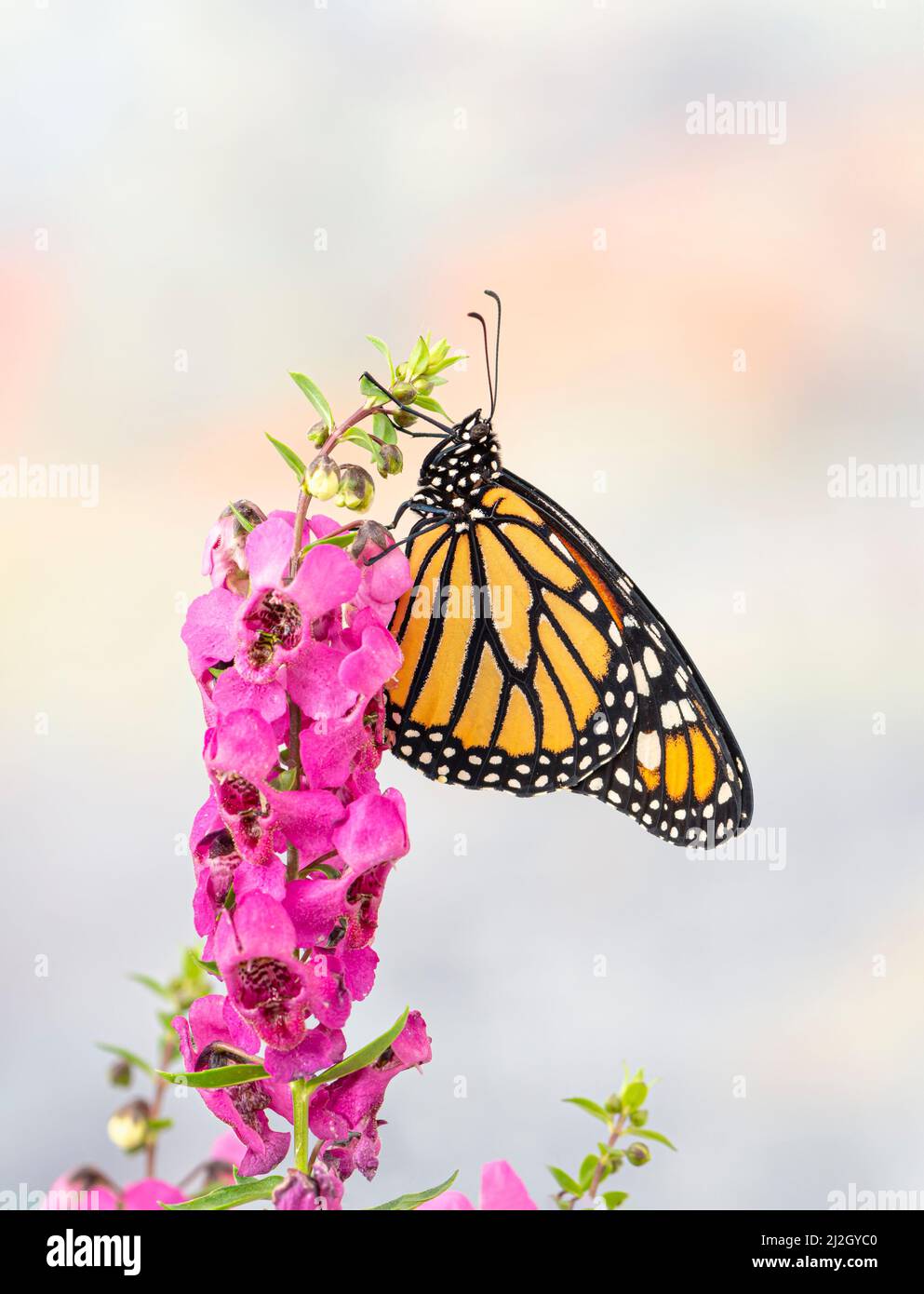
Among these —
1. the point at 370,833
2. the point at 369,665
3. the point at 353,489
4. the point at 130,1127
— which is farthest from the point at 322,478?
the point at 130,1127

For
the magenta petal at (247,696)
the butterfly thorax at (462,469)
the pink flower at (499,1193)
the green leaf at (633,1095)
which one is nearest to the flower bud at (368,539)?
the magenta petal at (247,696)

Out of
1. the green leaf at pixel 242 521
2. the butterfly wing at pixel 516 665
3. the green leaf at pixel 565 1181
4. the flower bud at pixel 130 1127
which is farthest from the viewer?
the butterfly wing at pixel 516 665

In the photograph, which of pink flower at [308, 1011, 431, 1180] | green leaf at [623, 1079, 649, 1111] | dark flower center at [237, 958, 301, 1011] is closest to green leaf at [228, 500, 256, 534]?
dark flower center at [237, 958, 301, 1011]

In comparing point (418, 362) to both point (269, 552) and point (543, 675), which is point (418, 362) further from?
point (543, 675)

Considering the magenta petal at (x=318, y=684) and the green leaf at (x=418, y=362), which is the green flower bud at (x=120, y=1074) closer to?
the magenta petal at (x=318, y=684)
